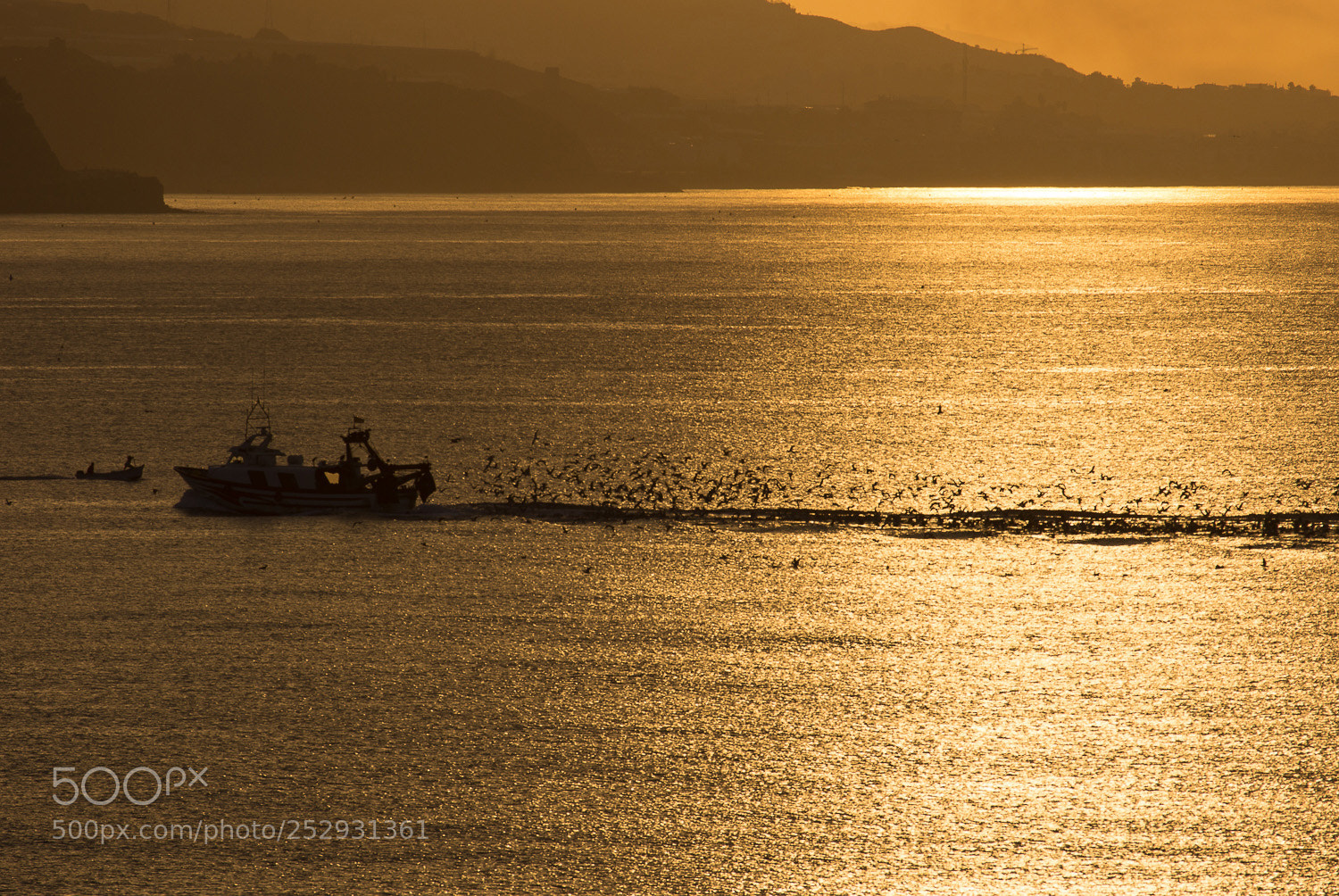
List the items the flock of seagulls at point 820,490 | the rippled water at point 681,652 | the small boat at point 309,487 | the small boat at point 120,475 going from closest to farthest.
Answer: the rippled water at point 681,652 → the flock of seagulls at point 820,490 → the small boat at point 309,487 → the small boat at point 120,475

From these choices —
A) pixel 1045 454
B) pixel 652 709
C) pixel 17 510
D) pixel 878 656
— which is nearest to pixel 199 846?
pixel 652 709

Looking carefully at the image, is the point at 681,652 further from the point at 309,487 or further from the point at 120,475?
the point at 120,475

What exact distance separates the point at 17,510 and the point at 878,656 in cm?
3034

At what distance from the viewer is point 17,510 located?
147ft

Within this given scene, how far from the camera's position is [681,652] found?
102ft

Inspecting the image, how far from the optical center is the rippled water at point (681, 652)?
2169 cm

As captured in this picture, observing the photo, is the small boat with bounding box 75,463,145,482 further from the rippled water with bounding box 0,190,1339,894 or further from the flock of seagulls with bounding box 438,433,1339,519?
the flock of seagulls with bounding box 438,433,1339,519

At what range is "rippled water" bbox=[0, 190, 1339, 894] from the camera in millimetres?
21688

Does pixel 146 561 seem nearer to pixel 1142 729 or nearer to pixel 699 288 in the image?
pixel 1142 729

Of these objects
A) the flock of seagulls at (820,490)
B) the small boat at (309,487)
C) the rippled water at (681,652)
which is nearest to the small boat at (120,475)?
the rippled water at (681,652)

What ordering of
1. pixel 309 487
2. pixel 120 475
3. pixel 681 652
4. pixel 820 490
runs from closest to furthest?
1. pixel 681 652
2. pixel 309 487
3. pixel 820 490
4. pixel 120 475

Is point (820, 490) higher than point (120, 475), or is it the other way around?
point (820, 490)

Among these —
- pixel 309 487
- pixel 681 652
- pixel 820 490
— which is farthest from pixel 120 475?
pixel 681 652

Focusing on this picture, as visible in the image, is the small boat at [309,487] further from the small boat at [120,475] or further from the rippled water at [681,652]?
the small boat at [120,475]
